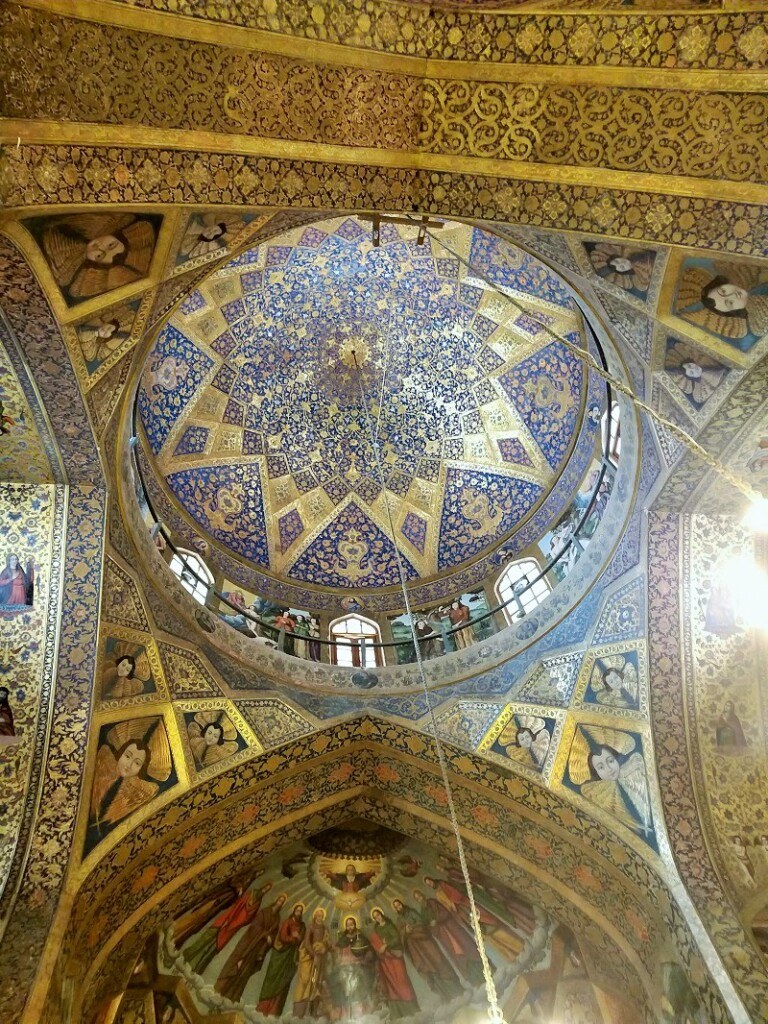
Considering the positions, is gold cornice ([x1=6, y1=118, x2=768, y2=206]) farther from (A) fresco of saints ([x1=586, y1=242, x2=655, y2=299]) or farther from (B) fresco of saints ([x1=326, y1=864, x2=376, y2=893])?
(B) fresco of saints ([x1=326, y1=864, x2=376, y2=893])

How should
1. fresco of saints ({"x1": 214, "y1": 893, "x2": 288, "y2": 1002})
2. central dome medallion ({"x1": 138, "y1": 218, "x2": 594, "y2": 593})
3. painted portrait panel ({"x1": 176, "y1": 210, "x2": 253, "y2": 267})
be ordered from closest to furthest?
painted portrait panel ({"x1": 176, "y1": 210, "x2": 253, "y2": 267}) < fresco of saints ({"x1": 214, "y1": 893, "x2": 288, "y2": 1002}) < central dome medallion ({"x1": 138, "y1": 218, "x2": 594, "y2": 593})

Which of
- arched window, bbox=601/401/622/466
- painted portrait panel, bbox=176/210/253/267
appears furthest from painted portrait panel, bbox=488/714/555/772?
painted portrait panel, bbox=176/210/253/267

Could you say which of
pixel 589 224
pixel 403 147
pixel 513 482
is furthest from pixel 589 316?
pixel 513 482

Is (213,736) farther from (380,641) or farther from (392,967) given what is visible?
(392,967)

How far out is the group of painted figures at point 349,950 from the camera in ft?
30.3

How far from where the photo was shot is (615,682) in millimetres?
8438

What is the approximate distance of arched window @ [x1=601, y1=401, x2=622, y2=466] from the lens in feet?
29.7

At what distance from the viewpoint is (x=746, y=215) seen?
204 inches

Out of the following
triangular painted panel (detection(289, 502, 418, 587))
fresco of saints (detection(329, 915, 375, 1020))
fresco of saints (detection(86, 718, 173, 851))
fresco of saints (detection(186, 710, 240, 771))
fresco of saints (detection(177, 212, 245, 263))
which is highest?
triangular painted panel (detection(289, 502, 418, 587))

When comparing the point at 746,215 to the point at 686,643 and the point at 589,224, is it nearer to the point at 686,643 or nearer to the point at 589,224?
the point at 589,224

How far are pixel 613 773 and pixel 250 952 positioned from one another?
5.05m

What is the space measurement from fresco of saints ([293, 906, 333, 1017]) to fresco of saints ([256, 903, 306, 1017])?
0.30ft

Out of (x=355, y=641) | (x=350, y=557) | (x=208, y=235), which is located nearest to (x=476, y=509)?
(x=350, y=557)

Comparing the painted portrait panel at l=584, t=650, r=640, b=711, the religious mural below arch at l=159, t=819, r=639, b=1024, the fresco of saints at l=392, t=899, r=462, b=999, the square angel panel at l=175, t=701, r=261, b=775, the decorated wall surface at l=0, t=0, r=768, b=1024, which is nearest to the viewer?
the decorated wall surface at l=0, t=0, r=768, b=1024
